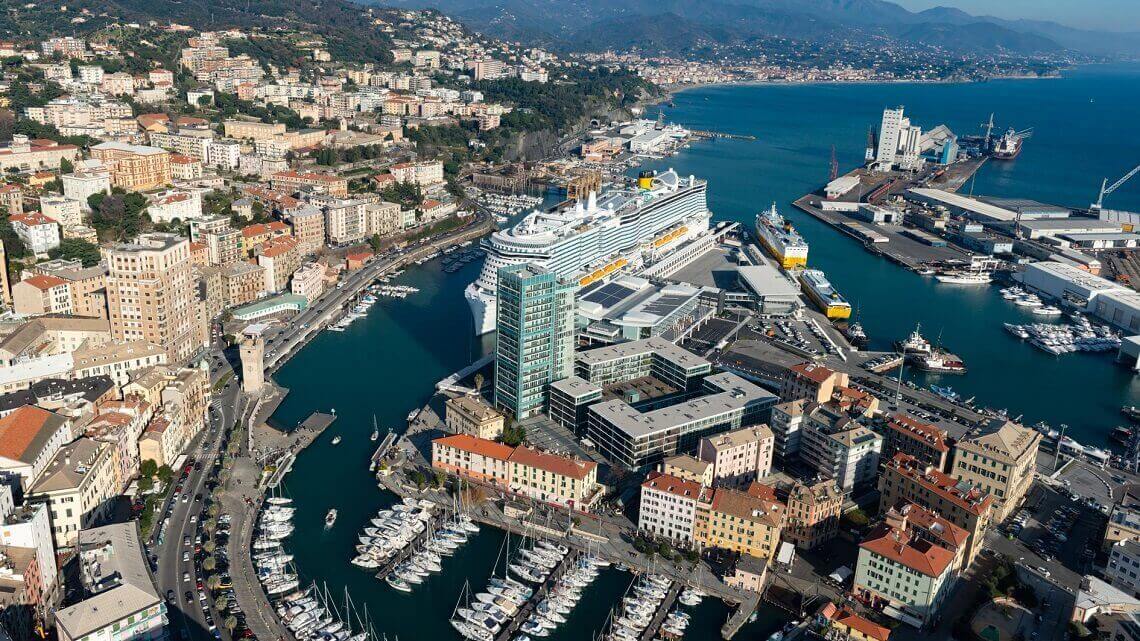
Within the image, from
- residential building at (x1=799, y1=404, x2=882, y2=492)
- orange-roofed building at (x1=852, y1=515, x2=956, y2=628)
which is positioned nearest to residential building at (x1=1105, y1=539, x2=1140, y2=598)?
orange-roofed building at (x1=852, y1=515, x2=956, y2=628)

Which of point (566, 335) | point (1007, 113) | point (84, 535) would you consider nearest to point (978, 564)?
point (566, 335)

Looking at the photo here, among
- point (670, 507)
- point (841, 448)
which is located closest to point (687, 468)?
point (670, 507)

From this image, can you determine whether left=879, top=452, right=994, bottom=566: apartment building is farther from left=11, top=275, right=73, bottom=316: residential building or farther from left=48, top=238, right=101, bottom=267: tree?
left=48, top=238, right=101, bottom=267: tree

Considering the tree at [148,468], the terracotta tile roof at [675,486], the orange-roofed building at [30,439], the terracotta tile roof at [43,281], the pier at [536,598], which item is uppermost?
the terracotta tile roof at [43,281]

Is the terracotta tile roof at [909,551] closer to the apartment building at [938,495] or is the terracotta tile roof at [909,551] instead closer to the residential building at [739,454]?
the apartment building at [938,495]

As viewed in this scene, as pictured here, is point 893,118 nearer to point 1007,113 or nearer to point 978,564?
point 1007,113

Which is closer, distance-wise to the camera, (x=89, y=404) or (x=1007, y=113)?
(x=89, y=404)

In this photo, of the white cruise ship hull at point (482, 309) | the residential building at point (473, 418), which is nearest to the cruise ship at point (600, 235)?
the white cruise ship hull at point (482, 309)
